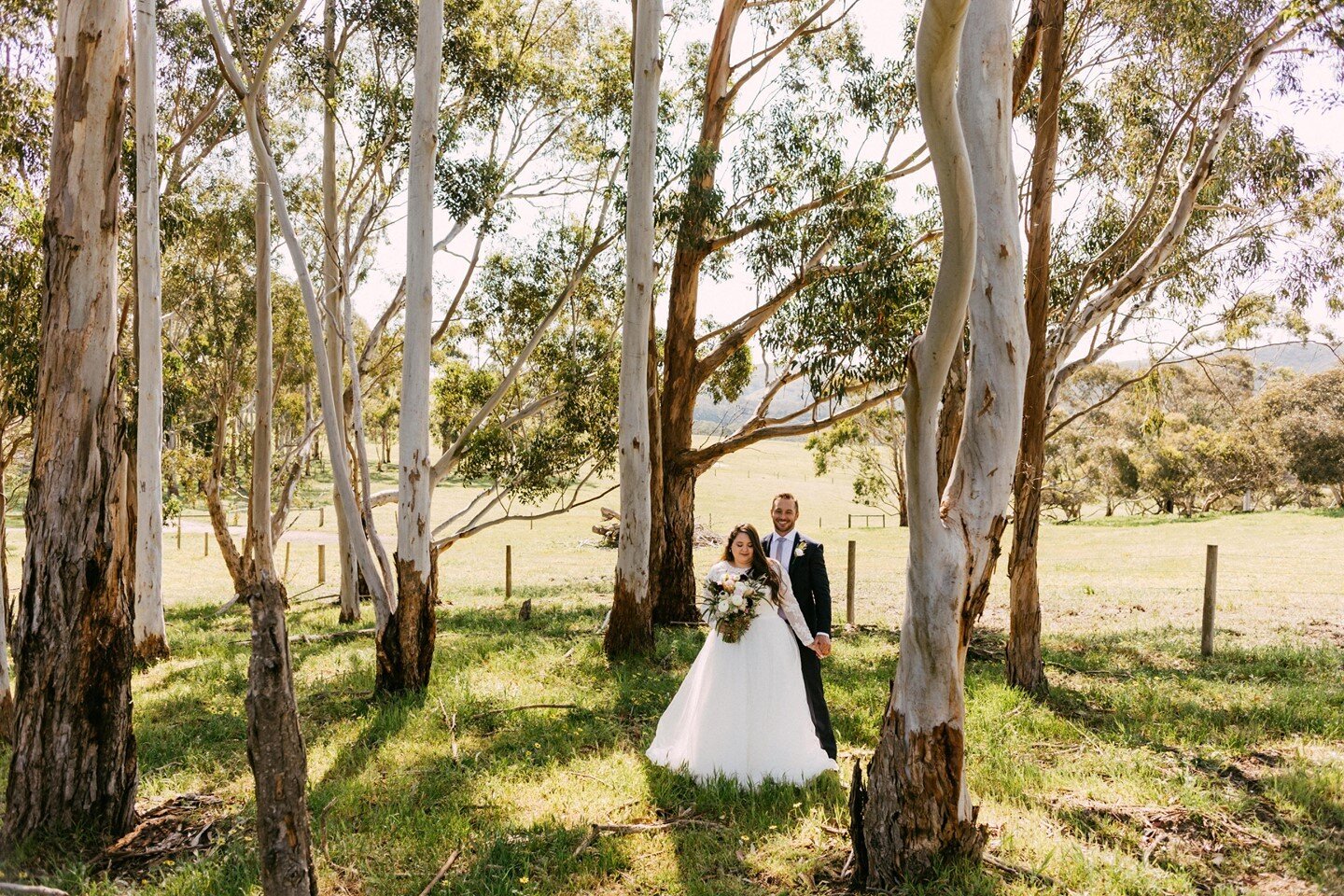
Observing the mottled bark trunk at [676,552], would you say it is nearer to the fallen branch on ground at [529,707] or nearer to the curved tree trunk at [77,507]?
the fallen branch on ground at [529,707]

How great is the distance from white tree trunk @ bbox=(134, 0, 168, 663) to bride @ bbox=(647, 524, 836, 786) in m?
7.02

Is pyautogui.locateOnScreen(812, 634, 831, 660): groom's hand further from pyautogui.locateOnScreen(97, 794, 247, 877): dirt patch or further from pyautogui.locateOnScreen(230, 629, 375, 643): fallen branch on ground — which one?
pyautogui.locateOnScreen(230, 629, 375, 643): fallen branch on ground

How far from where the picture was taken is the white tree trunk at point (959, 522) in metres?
3.96

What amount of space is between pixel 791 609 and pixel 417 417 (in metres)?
3.68

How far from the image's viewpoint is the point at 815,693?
19.9 feet

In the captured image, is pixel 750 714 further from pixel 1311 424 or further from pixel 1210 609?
pixel 1311 424

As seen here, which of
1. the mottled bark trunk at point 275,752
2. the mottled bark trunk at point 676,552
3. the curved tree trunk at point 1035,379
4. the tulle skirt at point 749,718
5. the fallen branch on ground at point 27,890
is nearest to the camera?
the mottled bark trunk at point 275,752

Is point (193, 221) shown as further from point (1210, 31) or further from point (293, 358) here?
point (1210, 31)

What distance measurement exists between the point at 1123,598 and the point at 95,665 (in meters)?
15.3

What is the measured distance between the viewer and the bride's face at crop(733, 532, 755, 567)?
5898 millimetres

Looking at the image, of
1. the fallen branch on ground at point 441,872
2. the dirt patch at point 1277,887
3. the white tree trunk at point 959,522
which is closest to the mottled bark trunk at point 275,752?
the fallen branch on ground at point 441,872

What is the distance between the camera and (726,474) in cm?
6706

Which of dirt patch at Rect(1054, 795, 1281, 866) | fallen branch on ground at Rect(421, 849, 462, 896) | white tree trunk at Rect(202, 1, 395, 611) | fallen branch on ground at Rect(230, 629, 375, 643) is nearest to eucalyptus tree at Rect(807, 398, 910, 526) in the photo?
fallen branch on ground at Rect(230, 629, 375, 643)

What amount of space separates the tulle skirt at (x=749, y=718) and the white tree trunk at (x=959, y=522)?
145 cm
